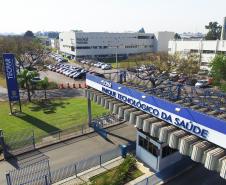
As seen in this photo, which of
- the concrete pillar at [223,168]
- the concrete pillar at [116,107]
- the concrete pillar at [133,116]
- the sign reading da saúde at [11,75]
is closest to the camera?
the concrete pillar at [223,168]

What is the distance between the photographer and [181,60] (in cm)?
4531

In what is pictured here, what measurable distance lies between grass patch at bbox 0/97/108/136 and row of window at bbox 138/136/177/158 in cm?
1026

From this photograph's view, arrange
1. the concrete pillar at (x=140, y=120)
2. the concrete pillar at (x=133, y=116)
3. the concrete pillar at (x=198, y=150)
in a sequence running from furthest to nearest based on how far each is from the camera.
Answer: the concrete pillar at (x=133, y=116) < the concrete pillar at (x=140, y=120) < the concrete pillar at (x=198, y=150)

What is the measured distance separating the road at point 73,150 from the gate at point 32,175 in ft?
2.57

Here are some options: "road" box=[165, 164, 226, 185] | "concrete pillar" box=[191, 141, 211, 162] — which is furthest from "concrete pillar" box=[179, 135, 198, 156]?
"road" box=[165, 164, 226, 185]

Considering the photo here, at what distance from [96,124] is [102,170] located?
831cm

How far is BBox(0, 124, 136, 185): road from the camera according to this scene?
819 inches

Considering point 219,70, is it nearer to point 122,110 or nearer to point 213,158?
point 122,110

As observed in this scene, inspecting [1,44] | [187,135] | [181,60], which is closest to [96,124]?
[187,135]

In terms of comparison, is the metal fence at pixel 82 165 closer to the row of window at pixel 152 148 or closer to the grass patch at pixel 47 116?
the row of window at pixel 152 148

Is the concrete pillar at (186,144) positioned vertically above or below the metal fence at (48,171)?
above

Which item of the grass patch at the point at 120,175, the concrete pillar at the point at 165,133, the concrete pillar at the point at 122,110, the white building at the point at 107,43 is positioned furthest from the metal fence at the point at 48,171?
the white building at the point at 107,43

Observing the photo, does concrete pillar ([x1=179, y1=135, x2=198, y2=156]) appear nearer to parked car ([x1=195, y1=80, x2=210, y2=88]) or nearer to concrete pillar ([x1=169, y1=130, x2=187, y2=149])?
concrete pillar ([x1=169, y1=130, x2=187, y2=149])

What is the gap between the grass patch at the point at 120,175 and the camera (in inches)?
707
